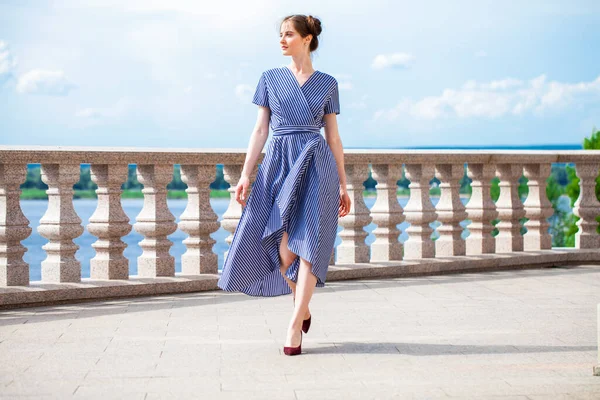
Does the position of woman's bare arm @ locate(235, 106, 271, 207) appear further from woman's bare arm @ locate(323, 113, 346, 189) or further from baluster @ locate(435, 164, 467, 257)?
baluster @ locate(435, 164, 467, 257)

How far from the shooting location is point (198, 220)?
7816 mm

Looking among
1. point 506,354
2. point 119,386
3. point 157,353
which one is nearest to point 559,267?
point 506,354

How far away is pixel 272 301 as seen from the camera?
7.24 metres

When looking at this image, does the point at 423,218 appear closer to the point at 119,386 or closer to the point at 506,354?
the point at 506,354

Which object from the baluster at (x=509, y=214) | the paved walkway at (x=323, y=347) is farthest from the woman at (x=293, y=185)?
the baluster at (x=509, y=214)

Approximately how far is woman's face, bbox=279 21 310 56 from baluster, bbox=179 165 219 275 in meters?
2.56

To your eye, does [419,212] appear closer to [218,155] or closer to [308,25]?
[218,155]

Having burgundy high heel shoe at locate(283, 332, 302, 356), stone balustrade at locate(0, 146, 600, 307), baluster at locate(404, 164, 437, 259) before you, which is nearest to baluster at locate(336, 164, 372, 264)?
stone balustrade at locate(0, 146, 600, 307)

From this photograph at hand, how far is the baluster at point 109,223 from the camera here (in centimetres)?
738

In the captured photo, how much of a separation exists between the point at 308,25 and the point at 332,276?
3.34 meters

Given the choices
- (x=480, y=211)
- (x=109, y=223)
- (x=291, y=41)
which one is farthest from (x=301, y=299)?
(x=480, y=211)

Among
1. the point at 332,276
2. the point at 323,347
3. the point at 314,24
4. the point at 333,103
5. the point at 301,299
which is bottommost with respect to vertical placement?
the point at 323,347

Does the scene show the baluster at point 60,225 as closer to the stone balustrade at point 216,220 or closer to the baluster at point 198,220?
the stone balustrade at point 216,220

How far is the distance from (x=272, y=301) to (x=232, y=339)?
163cm
